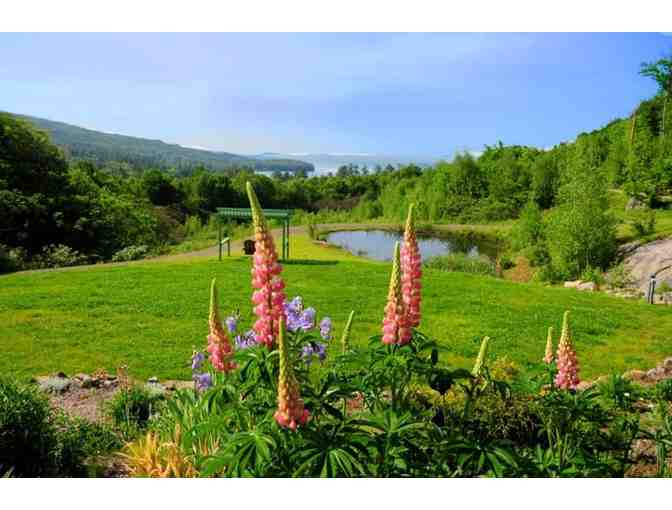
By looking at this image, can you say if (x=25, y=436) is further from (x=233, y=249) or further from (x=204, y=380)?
(x=233, y=249)

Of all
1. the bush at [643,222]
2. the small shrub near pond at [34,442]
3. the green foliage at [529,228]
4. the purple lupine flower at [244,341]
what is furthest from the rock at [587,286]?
the small shrub near pond at [34,442]

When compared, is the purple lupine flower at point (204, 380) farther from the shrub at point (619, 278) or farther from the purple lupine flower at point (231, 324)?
the shrub at point (619, 278)

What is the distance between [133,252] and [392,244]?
4.05 m

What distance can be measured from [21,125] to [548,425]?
6412 mm

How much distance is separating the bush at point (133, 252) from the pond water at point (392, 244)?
116 inches

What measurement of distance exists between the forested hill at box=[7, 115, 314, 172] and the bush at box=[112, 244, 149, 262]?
10.1 feet

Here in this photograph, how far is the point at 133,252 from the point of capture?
7.95 meters

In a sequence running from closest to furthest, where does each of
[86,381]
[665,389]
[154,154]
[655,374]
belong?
[665,389] < [86,381] < [655,374] < [154,154]

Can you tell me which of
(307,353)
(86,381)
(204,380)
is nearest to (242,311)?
(86,381)

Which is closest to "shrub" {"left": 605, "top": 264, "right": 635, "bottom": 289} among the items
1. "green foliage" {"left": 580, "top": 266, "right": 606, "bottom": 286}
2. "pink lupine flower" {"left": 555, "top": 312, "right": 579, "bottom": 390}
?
"green foliage" {"left": 580, "top": 266, "right": 606, "bottom": 286}

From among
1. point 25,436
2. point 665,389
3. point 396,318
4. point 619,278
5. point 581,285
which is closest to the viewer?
point 396,318

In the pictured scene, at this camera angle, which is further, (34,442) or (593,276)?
(593,276)

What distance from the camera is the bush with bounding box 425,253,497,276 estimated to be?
9727 millimetres
